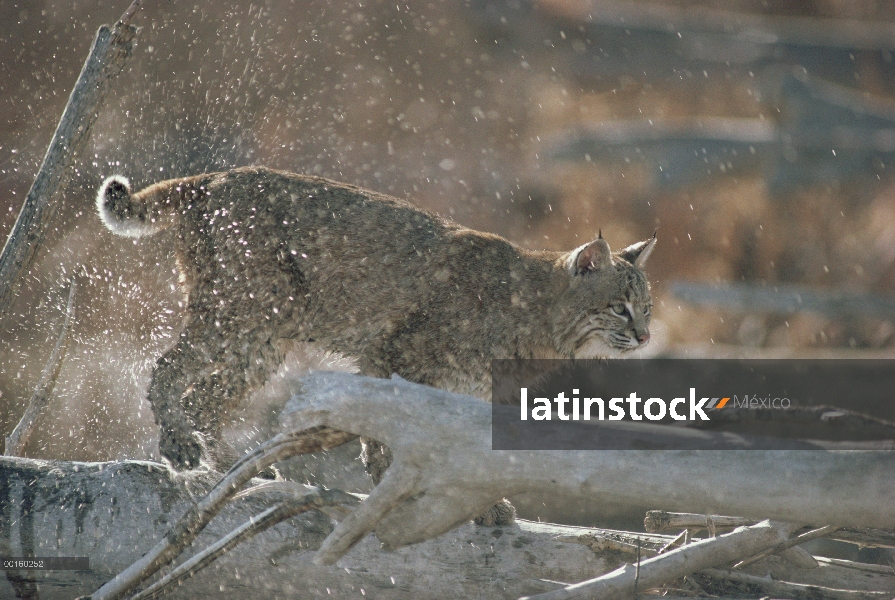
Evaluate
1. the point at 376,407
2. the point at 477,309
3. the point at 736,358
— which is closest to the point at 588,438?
the point at 376,407

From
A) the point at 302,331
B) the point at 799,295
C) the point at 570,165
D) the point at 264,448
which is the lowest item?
the point at 264,448

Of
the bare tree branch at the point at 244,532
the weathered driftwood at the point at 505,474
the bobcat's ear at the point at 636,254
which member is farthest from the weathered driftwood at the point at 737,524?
the bobcat's ear at the point at 636,254

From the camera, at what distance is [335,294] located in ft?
15.0

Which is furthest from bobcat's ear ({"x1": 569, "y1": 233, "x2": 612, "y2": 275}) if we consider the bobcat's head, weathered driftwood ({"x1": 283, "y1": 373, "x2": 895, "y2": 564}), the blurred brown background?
the blurred brown background

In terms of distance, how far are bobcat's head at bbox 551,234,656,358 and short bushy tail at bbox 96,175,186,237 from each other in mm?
A: 2246

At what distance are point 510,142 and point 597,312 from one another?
26.3ft

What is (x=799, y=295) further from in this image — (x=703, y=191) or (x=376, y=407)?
(x=376, y=407)

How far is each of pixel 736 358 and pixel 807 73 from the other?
5.82 metres

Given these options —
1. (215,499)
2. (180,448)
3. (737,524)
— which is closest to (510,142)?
(180,448)

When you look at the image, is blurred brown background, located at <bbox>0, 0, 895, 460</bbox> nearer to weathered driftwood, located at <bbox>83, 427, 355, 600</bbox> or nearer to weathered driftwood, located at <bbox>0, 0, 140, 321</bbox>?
weathered driftwood, located at <bbox>0, 0, 140, 321</bbox>

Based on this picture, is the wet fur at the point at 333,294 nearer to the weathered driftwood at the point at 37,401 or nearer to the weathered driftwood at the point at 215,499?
the weathered driftwood at the point at 37,401

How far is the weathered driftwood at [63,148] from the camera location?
4383 millimetres

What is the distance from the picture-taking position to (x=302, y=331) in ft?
15.1

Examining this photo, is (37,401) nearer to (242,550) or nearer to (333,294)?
(333,294)
